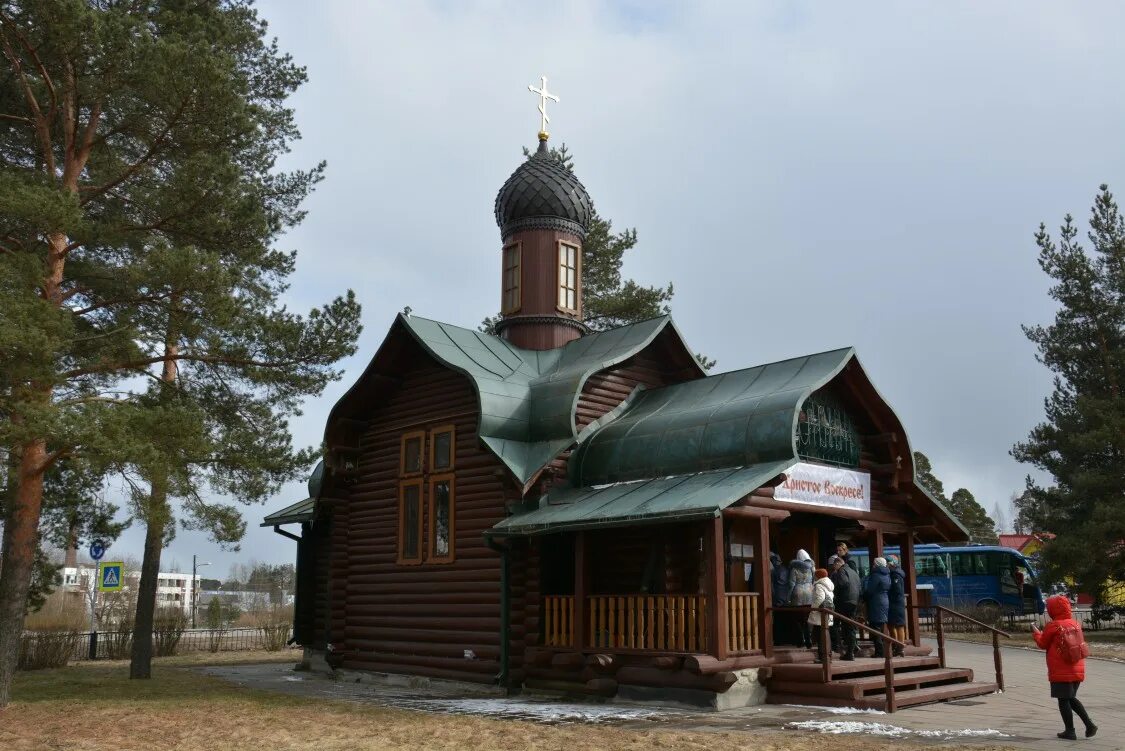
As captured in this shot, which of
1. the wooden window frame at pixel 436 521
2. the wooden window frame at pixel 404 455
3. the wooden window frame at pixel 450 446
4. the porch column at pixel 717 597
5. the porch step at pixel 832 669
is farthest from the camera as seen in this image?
the wooden window frame at pixel 404 455

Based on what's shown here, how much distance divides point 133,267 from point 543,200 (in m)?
7.99

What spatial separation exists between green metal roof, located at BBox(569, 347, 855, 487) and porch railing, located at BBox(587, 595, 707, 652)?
1766 millimetres

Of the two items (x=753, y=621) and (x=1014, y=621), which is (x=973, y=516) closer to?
(x=1014, y=621)

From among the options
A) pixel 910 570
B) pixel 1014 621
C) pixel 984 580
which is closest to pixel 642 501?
pixel 910 570

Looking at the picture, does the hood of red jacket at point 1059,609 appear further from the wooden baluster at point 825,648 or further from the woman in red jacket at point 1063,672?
the wooden baluster at point 825,648

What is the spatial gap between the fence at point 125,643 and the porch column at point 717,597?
47.5ft

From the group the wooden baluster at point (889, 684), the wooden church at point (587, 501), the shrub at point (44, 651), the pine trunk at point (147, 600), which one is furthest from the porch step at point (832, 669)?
the shrub at point (44, 651)

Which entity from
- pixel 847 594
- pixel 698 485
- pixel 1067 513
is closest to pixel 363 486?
pixel 698 485

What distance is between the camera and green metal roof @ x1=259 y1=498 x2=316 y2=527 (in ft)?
71.0

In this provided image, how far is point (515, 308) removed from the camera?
19000 mm

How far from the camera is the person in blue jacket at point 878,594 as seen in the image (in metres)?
13.8

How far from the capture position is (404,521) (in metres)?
17.1

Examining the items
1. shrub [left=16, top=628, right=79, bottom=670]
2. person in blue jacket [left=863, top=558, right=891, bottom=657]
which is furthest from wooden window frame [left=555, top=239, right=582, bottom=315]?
shrub [left=16, top=628, right=79, bottom=670]

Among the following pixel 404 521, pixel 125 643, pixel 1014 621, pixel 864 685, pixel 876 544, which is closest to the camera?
pixel 864 685
